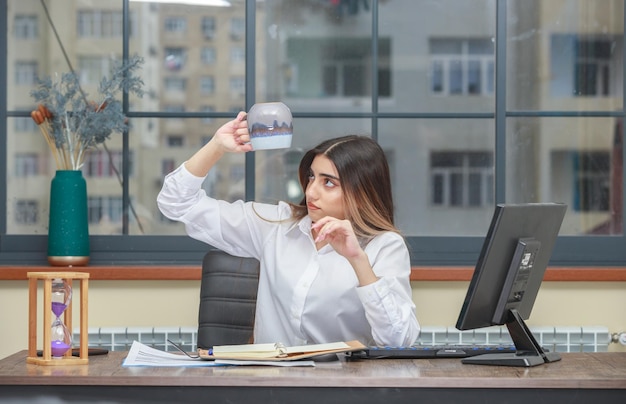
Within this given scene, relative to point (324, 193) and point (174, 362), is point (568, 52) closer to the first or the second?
point (324, 193)

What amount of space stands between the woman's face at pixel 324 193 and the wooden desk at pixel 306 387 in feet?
2.03

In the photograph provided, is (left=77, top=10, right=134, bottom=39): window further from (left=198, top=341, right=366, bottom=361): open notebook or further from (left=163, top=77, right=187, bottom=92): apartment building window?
(left=198, top=341, right=366, bottom=361): open notebook

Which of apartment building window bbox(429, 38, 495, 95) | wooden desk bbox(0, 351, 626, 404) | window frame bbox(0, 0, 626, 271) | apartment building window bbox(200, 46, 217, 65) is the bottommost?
wooden desk bbox(0, 351, 626, 404)

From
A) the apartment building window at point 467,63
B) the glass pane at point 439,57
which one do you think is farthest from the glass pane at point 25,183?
the apartment building window at point 467,63

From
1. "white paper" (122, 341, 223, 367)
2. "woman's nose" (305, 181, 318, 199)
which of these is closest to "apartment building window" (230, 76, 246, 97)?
"woman's nose" (305, 181, 318, 199)

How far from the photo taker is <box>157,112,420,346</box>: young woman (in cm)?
251

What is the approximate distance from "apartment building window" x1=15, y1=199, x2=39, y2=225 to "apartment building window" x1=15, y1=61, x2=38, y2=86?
16.5 inches

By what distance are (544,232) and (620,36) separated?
175 cm

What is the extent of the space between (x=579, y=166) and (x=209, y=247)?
5.17ft

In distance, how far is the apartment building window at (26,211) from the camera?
373 centimetres

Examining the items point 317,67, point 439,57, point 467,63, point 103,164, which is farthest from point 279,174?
point 439,57

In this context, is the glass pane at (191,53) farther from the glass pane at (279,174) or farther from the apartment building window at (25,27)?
the apartment building window at (25,27)

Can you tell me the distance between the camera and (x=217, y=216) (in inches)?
107

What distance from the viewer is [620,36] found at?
3.81m
